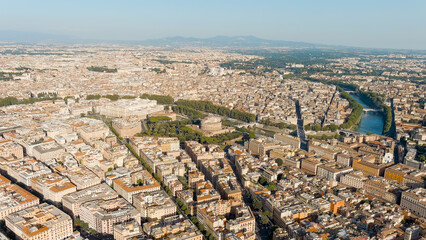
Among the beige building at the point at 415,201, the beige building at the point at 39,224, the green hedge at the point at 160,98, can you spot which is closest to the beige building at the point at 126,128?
the green hedge at the point at 160,98

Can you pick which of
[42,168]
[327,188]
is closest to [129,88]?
[42,168]

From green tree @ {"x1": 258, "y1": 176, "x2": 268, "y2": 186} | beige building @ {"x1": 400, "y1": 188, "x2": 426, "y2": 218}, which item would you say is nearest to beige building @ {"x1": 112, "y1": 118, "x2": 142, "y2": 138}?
green tree @ {"x1": 258, "y1": 176, "x2": 268, "y2": 186}

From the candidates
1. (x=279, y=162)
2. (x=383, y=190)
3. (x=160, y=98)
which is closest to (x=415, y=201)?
(x=383, y=190)

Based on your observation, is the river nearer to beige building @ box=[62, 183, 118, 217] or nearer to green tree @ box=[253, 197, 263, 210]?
green tree @ box=[253, 197, 263, 210]

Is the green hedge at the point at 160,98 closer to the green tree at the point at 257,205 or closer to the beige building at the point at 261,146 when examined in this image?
the beige building at the point at 261,146

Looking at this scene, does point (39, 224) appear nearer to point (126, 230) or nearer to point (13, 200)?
point (13, 200)

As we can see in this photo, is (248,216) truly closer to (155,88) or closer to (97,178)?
(97,178)
